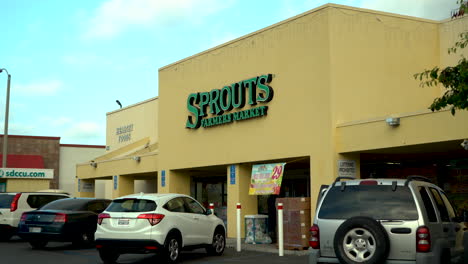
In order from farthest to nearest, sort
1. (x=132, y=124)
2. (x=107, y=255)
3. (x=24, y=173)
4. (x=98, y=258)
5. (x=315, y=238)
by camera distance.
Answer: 1. (x=24, y=173)
2. (x=132, y=124)
3. (x=98, y=258)
4. (x=107, y=255)
5. (x=315, y=238)

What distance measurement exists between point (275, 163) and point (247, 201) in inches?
87.1

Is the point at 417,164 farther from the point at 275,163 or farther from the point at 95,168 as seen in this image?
the point at 95,168

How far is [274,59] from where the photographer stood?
20.4 metres

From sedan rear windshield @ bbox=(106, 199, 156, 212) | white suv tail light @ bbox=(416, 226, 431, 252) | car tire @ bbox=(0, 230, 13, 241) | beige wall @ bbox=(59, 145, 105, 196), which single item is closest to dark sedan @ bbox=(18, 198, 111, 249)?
car tire @ bbox=(0, 230, 13, 241)

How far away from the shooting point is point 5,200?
20.9m

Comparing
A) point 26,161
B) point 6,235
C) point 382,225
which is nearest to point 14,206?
point 6,235

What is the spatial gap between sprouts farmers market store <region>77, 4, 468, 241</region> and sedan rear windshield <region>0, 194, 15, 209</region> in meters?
6.93

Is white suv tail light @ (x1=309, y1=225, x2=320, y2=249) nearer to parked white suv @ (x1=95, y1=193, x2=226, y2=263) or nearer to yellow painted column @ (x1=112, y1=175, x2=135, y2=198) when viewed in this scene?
parked white suv @ (x1=95, y1=193, x2=226, y2=263)

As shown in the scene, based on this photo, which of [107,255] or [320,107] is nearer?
[107,255]

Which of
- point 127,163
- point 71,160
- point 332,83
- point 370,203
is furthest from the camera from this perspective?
point 71,160

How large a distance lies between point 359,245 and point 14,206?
1495 cm

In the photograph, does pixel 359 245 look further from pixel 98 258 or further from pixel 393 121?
pixel 98 258

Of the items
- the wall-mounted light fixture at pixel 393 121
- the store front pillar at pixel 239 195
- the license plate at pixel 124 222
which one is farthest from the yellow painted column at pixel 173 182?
the license plate at pixel 124 222

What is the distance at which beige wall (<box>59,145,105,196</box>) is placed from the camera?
50500mm
